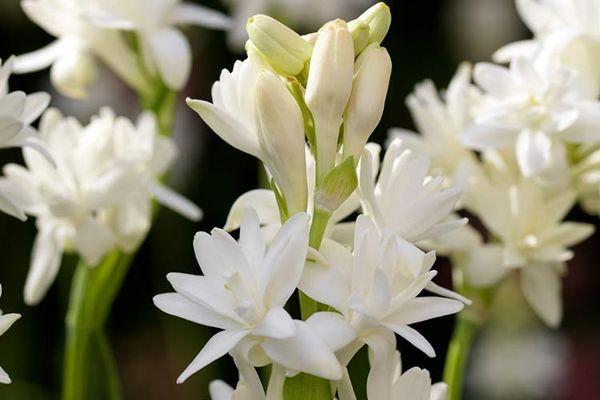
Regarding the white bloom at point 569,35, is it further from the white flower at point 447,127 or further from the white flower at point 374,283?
the white flower at point 374,283

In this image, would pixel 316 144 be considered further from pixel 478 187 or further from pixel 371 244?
pixel 478 187

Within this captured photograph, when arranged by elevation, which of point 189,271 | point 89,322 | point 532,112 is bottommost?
point 189,271

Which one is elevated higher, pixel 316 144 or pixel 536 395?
pixel 316 144

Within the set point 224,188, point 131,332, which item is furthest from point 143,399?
point 224,188

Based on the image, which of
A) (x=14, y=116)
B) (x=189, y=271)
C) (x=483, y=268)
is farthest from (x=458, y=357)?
(x=189, y=271)

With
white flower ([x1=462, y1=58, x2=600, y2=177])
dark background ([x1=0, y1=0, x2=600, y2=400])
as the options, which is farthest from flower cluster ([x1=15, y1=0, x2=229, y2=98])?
dark background ([x1=0, y1=0, x2=600, y2=400])

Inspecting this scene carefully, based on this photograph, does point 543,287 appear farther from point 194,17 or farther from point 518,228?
point 194,17

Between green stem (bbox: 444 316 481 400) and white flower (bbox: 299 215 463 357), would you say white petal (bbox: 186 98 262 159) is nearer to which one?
white flower (bbox: 299 215 463 357)
